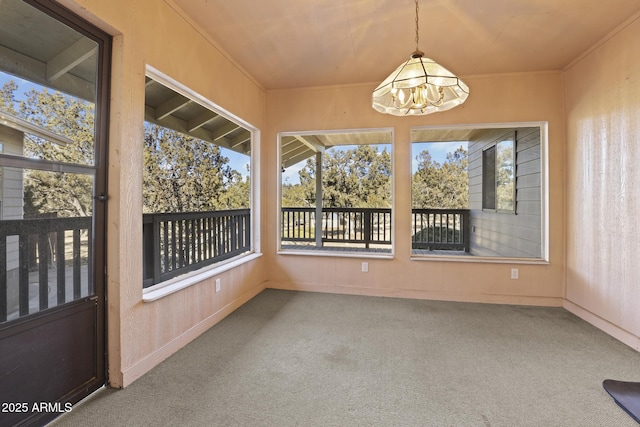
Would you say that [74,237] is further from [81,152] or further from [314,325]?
[314,325]

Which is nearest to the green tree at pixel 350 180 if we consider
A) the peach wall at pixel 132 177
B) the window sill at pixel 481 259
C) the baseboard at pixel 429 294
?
the window sill at pixel 481 259

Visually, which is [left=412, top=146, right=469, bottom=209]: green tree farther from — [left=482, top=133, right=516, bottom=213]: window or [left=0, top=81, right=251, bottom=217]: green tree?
[left=0, top=81, right=251, bottom=217]: green tree

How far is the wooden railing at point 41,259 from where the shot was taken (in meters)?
1.38

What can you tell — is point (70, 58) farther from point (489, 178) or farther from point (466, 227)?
point (489, 178)

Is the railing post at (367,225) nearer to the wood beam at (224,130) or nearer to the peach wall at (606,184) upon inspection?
the wood beam at (224,130)

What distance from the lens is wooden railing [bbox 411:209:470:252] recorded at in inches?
147

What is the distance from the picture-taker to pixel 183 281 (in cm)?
246

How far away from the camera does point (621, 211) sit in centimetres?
251

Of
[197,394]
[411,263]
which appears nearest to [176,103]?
[197,394]

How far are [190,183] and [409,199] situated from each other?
8.61ft

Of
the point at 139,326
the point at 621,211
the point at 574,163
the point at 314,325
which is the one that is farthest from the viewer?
the point at 574,163

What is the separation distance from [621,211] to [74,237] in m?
4.21

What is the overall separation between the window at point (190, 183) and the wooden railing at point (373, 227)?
79 centimetres

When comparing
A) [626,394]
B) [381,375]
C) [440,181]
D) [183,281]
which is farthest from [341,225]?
[626,394]
